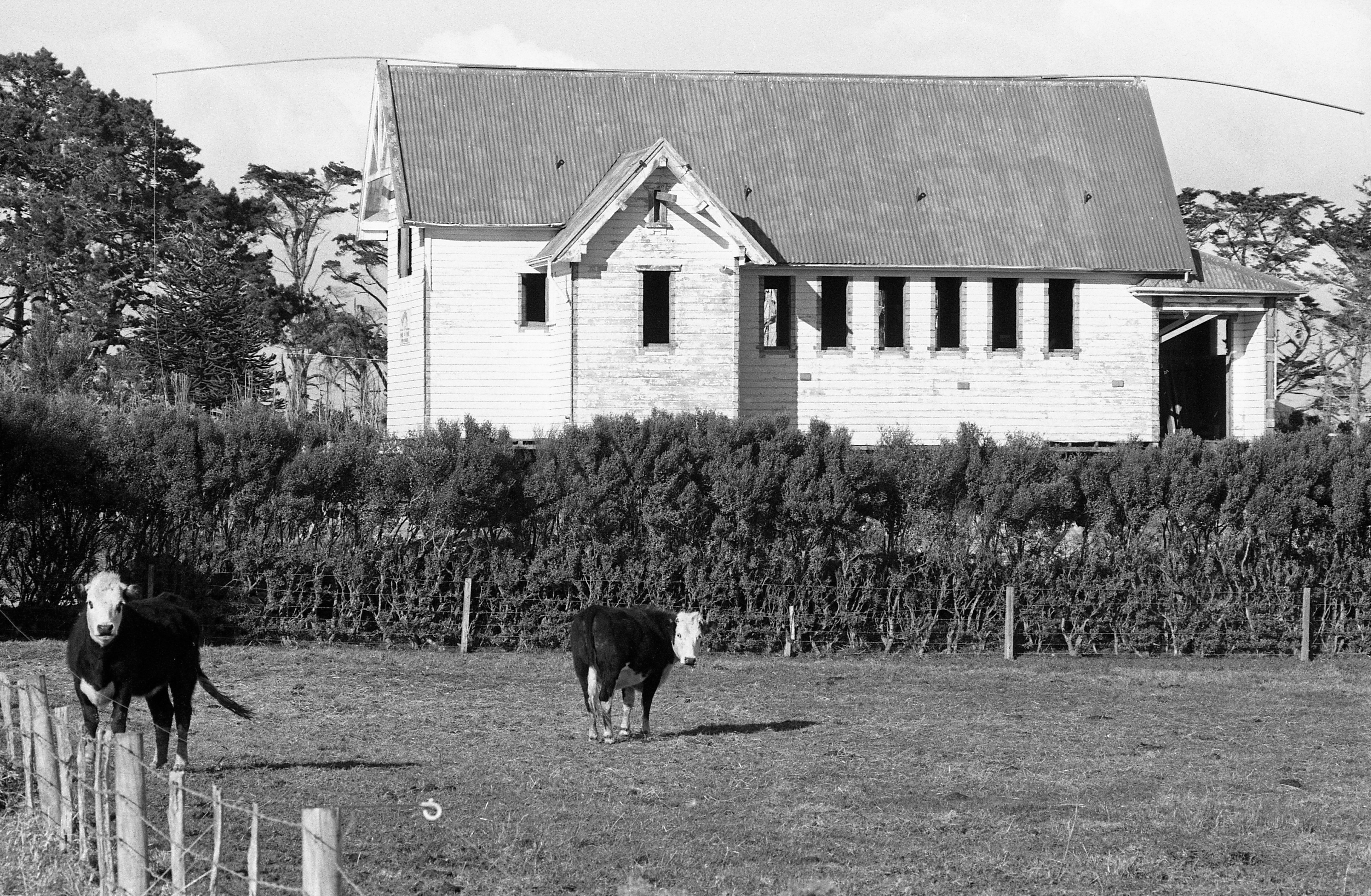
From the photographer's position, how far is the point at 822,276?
3534 cm

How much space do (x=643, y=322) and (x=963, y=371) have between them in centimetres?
703

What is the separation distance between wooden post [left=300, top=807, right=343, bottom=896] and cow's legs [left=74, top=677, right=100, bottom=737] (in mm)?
6532

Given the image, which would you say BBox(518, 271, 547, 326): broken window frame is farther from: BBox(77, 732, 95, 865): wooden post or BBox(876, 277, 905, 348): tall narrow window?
BBox(77, 732, 95, 865): wooden post

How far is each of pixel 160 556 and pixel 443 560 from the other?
421 centimetres

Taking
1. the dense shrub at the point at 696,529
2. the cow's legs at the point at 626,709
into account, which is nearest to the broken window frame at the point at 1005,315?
the dense shrub at the point at 696,529

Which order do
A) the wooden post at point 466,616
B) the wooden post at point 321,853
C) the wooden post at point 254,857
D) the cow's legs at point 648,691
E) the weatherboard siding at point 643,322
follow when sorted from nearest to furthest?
the wooden post at point 321,853
the wooden post at point 254,857
the cow's legs at point 648,691
the wooden post at point 466,616
the weatherboard siding at point 643,322

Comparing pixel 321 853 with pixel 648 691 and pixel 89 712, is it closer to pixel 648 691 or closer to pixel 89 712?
pixel 89 712

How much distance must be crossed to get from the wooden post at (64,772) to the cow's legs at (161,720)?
117 inches

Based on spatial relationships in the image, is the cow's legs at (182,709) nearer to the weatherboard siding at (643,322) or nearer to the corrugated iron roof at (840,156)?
the weatherboard siding at (643,322)

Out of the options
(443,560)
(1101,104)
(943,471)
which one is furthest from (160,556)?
(1101,104)

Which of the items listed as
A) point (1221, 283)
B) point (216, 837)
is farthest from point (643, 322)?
point (216, 837)

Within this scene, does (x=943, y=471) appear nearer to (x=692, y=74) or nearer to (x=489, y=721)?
(x=489, y=721)

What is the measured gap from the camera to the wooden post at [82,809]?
32.0 ft

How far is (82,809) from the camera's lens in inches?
384
